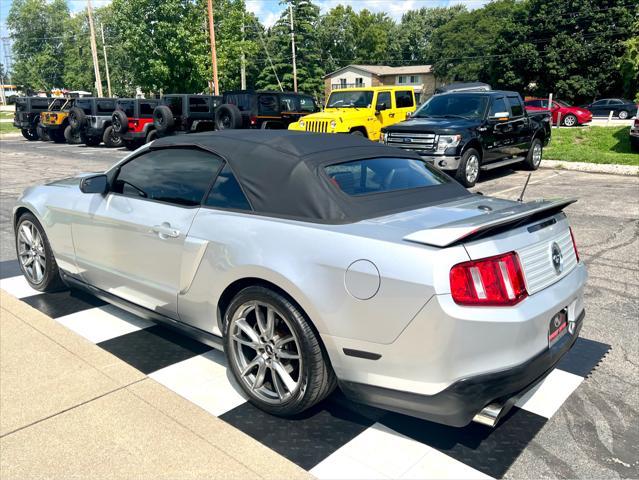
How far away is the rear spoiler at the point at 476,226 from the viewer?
228 cm

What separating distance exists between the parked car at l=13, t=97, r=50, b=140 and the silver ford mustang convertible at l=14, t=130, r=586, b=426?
2772cm

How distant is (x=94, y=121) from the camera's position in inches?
863

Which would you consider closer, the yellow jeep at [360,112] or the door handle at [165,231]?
the door handle at [165,231]

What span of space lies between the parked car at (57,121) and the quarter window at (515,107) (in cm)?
1952

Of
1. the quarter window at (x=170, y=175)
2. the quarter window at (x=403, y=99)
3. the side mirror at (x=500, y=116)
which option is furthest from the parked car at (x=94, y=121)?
the quarter window at (x=170, y=175)

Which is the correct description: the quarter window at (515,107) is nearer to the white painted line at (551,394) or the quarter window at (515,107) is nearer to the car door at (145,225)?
the white painted line at (551,394)

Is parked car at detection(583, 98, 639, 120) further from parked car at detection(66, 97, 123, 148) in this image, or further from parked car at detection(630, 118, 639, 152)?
parked car at detection(66, 97, 123, 148)

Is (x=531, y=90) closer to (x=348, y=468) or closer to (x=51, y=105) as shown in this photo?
(x=51, y=105)

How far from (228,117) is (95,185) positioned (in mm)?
13796

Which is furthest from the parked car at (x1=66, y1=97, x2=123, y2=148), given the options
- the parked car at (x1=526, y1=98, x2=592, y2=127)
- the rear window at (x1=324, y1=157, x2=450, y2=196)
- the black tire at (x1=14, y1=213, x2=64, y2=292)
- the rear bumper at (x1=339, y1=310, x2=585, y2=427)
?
the rear bumper at (x1=339, y1=310, x2=585, y2=427)

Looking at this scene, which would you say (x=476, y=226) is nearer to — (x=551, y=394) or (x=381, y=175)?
(x=381, y=175)

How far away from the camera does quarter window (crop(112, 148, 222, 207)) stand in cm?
330

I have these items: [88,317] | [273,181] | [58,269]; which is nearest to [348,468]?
[273,181]

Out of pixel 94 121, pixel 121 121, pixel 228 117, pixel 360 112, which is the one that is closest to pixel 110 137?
pixel 94 121
